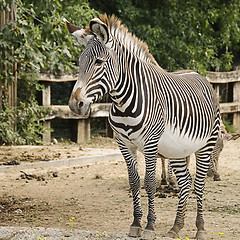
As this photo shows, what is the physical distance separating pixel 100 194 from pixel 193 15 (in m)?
9.40

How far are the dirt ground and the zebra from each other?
709mm

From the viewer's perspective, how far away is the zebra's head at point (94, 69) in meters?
4.43

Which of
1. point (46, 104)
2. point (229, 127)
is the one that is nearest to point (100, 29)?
point (46, 104)

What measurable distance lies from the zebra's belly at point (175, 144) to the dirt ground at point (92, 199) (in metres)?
0.91

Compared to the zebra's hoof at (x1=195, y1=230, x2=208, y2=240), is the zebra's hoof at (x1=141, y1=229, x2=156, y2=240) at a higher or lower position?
higher

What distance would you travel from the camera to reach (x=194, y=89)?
5805mm

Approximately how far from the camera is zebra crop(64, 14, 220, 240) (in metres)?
4.60

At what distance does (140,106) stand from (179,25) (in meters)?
11.4

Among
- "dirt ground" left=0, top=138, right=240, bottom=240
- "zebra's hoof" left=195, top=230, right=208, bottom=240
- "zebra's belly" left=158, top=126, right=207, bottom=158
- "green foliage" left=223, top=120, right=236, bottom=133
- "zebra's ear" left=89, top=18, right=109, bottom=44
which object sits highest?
"zebra's ear" left=89, top=18, right=109, bottom=44

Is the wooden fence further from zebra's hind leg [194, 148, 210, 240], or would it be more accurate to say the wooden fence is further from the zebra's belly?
the zebra's belly

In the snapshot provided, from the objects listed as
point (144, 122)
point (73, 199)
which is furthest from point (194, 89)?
point (73, 199)

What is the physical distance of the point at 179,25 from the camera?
15727 millimetres

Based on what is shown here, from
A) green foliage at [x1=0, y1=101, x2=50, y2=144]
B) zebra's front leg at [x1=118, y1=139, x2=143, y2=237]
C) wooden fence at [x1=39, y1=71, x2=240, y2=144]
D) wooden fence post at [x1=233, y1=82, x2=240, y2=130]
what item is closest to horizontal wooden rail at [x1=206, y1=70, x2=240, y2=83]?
wooden fence at [x1=39, y1=71, x2=240, y2=144]

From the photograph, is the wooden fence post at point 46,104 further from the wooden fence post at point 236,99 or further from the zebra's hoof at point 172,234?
the zebra's hoof at point 172,234
